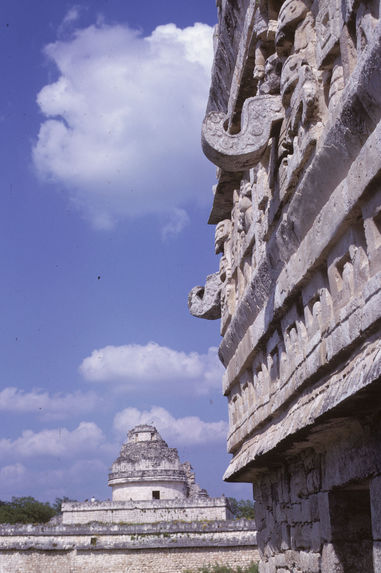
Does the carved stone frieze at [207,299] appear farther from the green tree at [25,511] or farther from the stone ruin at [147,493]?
the green tree at [25,511]

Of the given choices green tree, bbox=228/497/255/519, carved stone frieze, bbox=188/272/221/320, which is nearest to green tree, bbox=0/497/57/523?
green tree, bbox=228/497/255/519

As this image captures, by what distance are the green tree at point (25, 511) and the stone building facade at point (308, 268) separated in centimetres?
3601

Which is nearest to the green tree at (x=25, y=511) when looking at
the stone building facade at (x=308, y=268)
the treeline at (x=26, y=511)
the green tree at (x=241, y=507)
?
the treeline at (x=26, y=511)

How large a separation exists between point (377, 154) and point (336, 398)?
47.0 inches

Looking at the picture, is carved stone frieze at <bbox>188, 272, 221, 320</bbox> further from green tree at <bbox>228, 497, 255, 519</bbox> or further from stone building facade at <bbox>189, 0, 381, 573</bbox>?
green tree at <bbox>228, 497, 255, 519</bbox>

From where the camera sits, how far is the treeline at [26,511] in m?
39.3

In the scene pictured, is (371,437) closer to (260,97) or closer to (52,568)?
(260,97)

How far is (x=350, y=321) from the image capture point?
3.44 m

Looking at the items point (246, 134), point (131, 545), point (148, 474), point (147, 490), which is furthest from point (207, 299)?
point (147, 490)

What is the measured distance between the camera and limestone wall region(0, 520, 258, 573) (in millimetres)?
19781

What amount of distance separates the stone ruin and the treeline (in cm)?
1501

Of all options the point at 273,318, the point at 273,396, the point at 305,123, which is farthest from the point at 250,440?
the point at 305,123

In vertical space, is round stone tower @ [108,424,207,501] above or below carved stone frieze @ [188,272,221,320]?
below

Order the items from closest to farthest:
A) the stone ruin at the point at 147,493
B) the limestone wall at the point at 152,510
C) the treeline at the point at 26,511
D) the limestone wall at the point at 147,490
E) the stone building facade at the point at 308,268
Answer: the stone building facade at the point at 308,268 < the limestone wall at the point at 152,510 < the stone ruin at the point at 147,493 < the limestone wall at the point at 147,490 < the treeline at the point at 26,511
